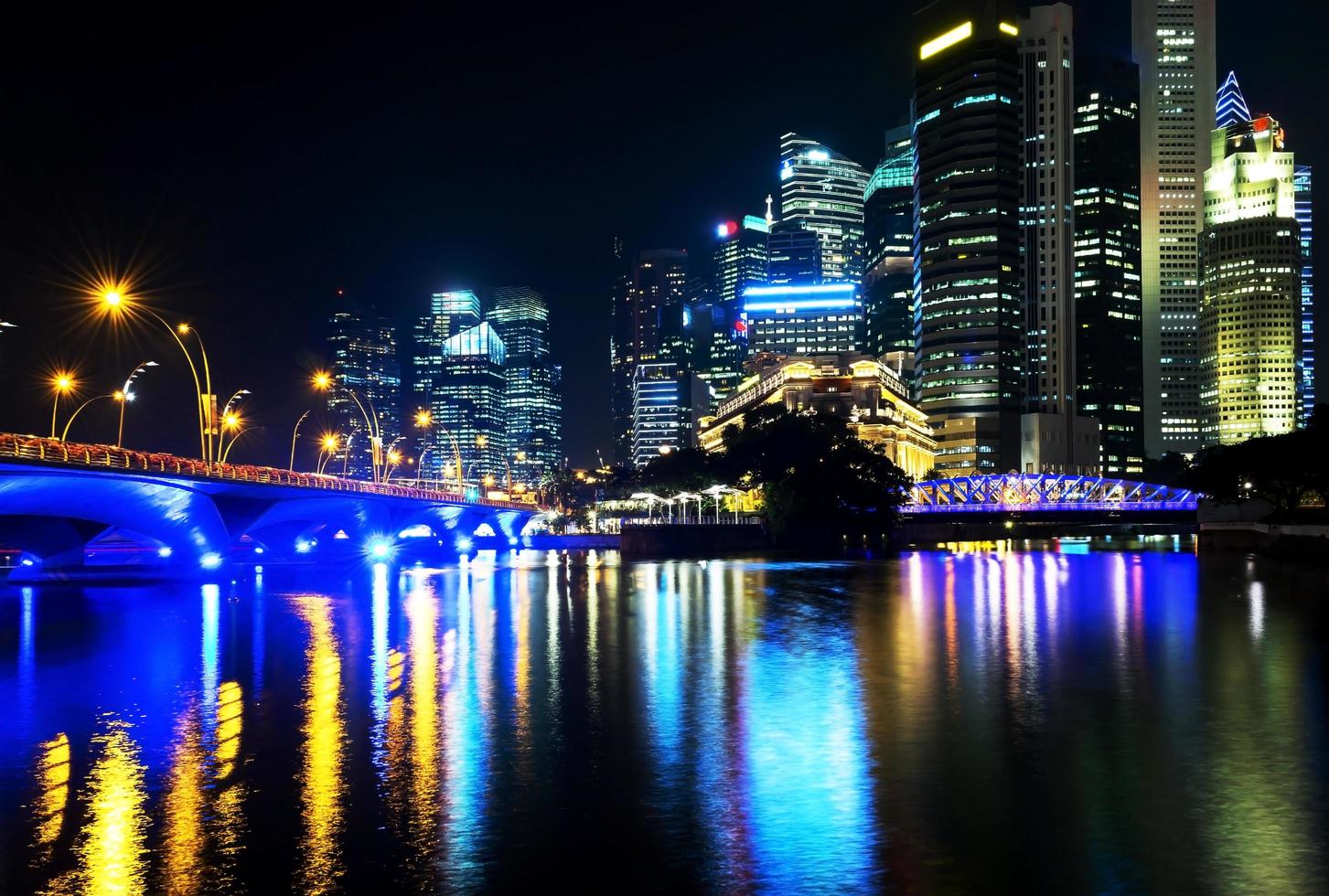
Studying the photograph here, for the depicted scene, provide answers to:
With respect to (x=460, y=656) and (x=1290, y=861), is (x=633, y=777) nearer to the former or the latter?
(x=1290, y=861)

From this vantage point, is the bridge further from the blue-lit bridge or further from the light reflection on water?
the blue-lit bridge

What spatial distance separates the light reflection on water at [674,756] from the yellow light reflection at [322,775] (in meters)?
0.07

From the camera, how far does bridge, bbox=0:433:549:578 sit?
59.5 metres

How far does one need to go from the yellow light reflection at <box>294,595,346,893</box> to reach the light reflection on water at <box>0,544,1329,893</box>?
72mm

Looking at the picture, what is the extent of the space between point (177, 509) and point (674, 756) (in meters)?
63.6

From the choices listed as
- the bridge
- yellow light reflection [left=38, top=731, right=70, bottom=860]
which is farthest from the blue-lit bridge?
yellow light reflection [left=38, top=731, right=70, bottom=860]

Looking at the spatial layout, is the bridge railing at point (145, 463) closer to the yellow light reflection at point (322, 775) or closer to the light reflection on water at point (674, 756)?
the light reflection on water at point (674, 756)

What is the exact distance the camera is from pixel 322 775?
62.4ft

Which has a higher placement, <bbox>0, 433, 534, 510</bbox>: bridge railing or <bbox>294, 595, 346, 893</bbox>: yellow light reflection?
<bbox>0, 433, 534, 510</bbox>: bridge railing

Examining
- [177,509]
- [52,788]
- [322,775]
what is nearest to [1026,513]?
[177,509]

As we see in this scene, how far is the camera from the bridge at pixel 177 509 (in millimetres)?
59500

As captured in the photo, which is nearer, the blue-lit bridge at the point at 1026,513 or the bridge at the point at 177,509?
the bridge at the point at 177,509

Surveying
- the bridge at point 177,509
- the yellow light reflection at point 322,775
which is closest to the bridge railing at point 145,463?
the bridge at point 177,509

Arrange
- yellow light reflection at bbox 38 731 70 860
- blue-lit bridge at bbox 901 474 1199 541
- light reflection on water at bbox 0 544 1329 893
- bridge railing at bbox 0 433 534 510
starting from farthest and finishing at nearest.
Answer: blue-lit bridge at bbox 901 474 1199 541 < bridge railing at bbox 0 433 534 510 < yellow light reflection at bbox 38 731 70 860 < light reflection on water at bbox 0 544 1329 893
